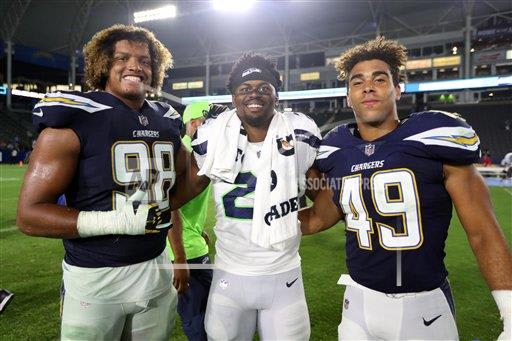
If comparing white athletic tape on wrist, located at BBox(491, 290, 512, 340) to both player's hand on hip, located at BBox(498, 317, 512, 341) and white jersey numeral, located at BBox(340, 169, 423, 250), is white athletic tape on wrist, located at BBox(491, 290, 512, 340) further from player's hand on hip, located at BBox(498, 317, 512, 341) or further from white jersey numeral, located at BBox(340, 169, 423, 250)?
white jersey numeral, located at BBox(340, 169, 423, 250)

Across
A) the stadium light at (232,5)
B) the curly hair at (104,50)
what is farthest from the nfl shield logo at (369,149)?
the stadium light at (232,5)

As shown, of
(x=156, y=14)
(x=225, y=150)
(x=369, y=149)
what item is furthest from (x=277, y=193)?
(x=156, y=14)

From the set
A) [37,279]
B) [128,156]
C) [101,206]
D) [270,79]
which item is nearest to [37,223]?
[101,206]

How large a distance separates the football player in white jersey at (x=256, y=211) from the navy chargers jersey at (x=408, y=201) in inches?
15.4

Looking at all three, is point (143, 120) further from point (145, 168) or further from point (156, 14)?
point (156, 14)

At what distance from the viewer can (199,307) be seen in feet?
8.57

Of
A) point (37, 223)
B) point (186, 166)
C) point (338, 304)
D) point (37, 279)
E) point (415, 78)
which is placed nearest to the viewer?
point (37, 223)

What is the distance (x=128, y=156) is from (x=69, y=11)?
3221 centimetres

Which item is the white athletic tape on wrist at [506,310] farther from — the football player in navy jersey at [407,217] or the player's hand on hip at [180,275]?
the player's hand on hip at [180,275]

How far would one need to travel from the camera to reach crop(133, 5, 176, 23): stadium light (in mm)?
26891

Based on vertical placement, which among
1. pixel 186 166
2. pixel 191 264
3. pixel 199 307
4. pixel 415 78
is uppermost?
pixel 415 78

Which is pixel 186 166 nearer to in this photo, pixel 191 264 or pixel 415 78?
pixel 191 264

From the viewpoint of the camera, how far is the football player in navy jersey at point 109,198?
5.72ft

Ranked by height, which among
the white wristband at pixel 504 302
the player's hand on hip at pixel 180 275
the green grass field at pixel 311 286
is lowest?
the green grass field at pixel 311 286
